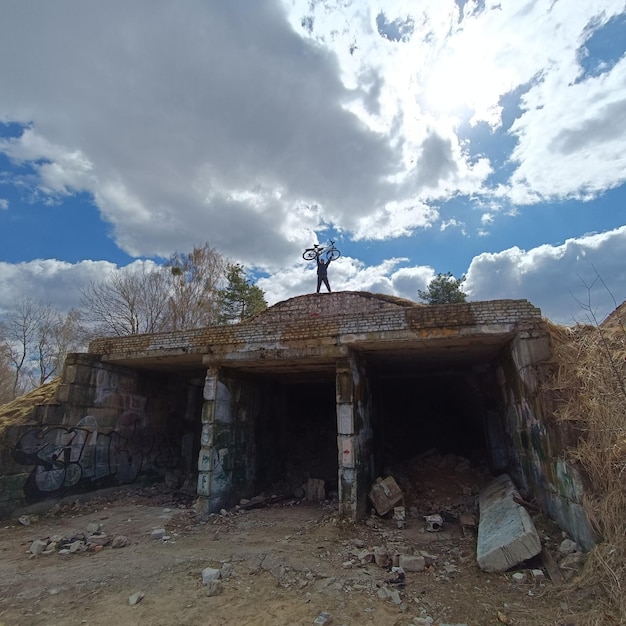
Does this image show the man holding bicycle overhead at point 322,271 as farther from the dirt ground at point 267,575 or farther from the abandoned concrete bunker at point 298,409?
the dirt ground at point 267,575

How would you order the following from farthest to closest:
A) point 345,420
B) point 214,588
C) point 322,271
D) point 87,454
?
point 322,271 → point 87,454 → point 345,420 → point 214,588

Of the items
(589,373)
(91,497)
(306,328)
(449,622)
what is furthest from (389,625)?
(91,497)

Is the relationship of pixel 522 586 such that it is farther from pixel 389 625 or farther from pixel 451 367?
pixel 451 367

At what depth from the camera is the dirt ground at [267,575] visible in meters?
3.91

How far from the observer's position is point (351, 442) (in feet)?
23.1

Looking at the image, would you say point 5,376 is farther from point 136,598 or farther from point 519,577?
point 519,577

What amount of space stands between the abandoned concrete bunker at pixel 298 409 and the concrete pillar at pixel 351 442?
0.09ft

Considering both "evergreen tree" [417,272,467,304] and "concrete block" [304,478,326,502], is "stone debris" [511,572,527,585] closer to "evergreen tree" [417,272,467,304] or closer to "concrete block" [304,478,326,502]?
"concrete block" [304,478,326,502]

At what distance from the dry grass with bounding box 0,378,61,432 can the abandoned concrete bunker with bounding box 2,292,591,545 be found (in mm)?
215

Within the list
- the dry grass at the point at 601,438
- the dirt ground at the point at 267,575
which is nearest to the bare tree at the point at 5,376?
the dirt ground at the point at 267,575

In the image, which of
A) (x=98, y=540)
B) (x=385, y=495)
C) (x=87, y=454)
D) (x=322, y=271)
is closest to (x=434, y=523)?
(x=385, y=495)

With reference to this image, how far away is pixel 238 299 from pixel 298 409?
12642 mm

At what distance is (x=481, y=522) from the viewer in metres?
5.77

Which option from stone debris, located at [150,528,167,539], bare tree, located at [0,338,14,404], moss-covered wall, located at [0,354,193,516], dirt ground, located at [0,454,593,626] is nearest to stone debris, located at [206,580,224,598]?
dirt ground, located at [0,454,593,626]
